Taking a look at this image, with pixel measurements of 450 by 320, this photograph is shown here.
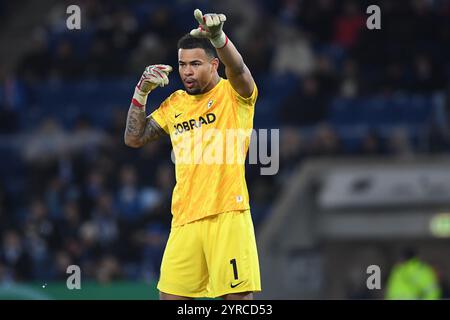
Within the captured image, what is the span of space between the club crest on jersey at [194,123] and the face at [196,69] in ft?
0.52

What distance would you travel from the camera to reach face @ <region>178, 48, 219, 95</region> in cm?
661

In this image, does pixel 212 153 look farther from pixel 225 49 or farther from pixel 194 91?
pixel 225 49

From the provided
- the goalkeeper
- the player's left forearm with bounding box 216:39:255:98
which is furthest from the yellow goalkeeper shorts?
the player's left forearm with bounding box 216:39:255:98

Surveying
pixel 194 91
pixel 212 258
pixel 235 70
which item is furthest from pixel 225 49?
pixel 212 258

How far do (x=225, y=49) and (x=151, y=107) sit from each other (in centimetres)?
895

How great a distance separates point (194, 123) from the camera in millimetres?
6754

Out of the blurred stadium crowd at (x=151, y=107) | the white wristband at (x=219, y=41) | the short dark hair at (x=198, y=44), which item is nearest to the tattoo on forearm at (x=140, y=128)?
the short dark hair at (x=198, y=44)

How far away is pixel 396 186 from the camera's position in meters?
14.6

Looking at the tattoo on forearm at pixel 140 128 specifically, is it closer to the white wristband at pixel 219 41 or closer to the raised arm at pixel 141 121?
the raised arm at pixel 141 121

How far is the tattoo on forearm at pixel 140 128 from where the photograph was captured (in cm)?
690

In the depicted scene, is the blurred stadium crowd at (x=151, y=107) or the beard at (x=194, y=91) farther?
the blurred stadium crowd at (x=151, y=107)

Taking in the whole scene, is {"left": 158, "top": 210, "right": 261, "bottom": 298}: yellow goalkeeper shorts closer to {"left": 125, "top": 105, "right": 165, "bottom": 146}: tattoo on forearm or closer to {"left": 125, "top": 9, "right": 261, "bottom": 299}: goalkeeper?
{"left": 125, "top": 9, "right": 261, "bottom": 299}: goalkeeper

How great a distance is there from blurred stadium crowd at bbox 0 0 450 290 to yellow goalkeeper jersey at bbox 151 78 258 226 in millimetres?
7758
